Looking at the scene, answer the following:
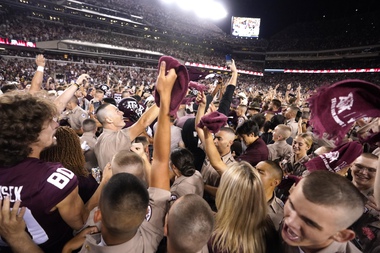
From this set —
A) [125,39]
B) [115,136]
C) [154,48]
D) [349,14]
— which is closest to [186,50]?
[154,48]

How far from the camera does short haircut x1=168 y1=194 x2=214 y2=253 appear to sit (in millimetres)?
1410

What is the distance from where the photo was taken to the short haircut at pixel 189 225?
141cm

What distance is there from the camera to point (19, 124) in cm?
155

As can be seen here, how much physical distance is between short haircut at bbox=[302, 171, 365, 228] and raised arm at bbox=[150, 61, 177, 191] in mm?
1006

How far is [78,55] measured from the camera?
35000 millimetres

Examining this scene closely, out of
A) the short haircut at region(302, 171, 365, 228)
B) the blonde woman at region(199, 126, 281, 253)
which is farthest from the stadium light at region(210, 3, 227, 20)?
the short haircut at region(302, 171, 365, 228)

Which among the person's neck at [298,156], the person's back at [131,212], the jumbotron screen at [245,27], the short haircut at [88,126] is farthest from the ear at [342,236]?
the jumbotron screen at [245,27]

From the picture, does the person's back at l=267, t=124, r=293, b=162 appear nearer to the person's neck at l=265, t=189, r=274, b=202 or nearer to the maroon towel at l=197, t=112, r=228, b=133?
the person's neck at l=265, t=189, r=274, b=202

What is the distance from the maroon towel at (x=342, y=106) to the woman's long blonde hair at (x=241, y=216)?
25.6 inches

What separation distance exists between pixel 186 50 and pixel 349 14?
108 ft

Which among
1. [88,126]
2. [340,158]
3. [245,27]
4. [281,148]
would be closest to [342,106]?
[340,158]

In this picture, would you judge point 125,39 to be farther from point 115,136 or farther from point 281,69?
point 115,136

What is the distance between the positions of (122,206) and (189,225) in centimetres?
42

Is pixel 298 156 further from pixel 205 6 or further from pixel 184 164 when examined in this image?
pixel 205 6
